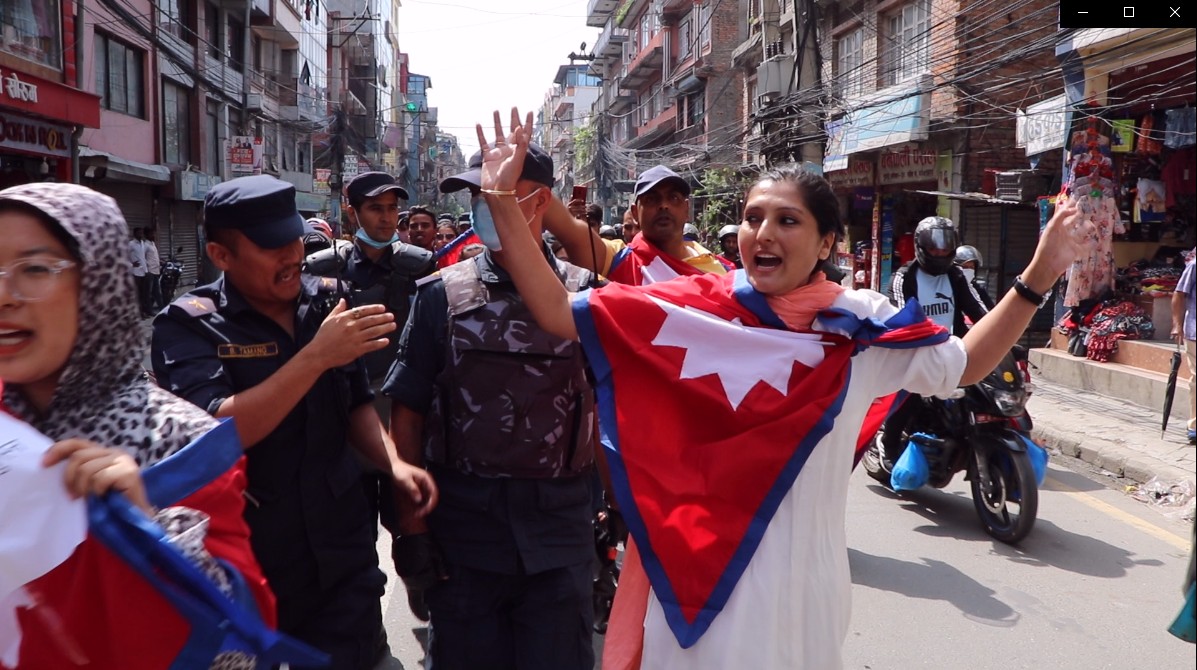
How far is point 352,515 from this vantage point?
2.60 metres

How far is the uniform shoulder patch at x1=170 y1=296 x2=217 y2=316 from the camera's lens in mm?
2354

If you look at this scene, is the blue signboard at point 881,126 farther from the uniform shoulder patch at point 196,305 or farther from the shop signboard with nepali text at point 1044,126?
the uniform shoulder patch at point 196,305

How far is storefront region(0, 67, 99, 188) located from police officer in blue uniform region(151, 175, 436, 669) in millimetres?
11664

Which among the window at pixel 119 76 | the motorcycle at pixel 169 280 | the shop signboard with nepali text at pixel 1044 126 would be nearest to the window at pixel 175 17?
the window at pixel 119 76

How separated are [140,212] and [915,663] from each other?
2056 centimetres

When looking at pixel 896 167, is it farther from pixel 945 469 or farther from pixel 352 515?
pixel 352 515

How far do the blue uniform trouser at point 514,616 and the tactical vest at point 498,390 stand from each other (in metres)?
0.29

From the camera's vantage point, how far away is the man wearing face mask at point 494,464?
8.66ft

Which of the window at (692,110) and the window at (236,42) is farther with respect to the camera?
the window at (692,110)

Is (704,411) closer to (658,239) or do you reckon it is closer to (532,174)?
(532,174)

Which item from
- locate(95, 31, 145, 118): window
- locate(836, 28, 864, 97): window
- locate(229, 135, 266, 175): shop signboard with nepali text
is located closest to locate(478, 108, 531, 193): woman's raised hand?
locate(836, 28, 864, 97): window

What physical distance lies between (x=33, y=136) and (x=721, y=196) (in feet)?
50.3

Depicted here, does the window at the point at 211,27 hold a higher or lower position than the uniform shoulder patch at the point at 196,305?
higher

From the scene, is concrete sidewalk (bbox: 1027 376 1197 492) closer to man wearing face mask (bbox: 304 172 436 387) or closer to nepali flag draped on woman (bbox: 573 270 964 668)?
man wearing face mask (bbox: 304 172 436 387)
